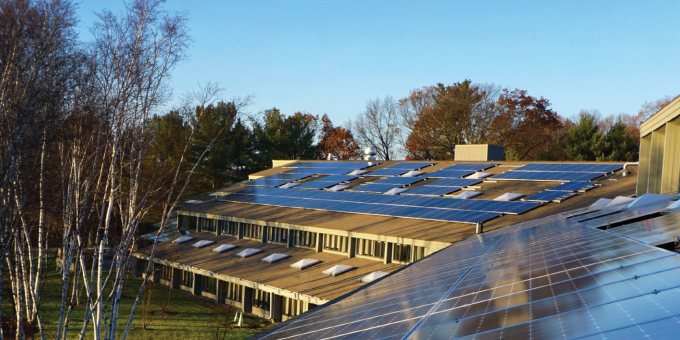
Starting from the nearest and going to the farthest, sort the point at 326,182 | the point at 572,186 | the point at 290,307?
the point at 290,307
the point at 572,186
the point at 326,182

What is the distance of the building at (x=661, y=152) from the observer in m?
20.2

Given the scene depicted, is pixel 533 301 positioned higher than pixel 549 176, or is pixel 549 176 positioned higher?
pixel 549 176

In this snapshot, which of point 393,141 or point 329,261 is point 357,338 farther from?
point 393,141

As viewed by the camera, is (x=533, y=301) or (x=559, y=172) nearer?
(x=533, y=301)

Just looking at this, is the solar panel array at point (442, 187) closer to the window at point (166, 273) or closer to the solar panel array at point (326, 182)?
the solar panel array at point (326, 182)

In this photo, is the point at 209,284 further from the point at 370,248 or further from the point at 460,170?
the point at 460,170

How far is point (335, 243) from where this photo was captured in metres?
31.0

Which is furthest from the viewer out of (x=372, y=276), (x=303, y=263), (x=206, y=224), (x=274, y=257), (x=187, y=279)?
(x=206, y=224)

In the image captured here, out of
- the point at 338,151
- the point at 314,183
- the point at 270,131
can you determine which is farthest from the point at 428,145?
the point at 314,183

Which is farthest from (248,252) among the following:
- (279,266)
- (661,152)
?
(661,152)

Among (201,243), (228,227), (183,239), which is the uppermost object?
(228,227)

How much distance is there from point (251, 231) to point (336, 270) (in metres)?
12.6

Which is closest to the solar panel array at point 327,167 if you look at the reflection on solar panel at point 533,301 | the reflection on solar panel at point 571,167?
the reflection on solar panel at point 571,167

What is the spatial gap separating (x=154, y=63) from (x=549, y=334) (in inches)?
587
